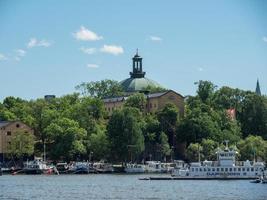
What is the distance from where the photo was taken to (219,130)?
14412 centimetres

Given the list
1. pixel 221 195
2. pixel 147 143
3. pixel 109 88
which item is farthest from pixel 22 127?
pixel 221 195

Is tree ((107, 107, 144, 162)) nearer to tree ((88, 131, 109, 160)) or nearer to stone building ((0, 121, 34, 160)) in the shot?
tree ((88, 131, 109, 160))

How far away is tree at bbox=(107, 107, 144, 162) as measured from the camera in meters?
135

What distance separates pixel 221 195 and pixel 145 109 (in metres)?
85.5

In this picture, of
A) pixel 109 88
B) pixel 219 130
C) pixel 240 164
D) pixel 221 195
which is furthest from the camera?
pixel 109 88

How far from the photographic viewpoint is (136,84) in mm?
184625

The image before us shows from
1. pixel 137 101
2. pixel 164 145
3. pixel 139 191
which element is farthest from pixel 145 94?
pixel 139 191

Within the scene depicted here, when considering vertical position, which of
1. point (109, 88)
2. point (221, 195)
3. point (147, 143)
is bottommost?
point (221, 195)

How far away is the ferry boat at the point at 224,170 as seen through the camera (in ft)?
361

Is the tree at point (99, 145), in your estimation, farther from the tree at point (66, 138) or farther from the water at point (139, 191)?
the water at point (139, 191)

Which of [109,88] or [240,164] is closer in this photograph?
[240,164]

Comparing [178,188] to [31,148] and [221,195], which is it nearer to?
[221,195]

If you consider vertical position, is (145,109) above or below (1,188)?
above

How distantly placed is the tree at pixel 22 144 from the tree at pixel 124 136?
16571 millimetres
